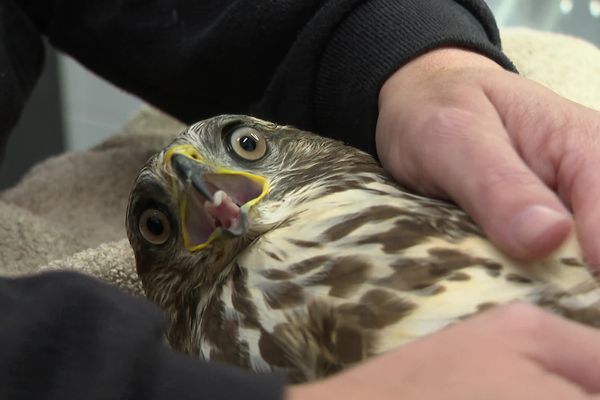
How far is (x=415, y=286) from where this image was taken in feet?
2.37

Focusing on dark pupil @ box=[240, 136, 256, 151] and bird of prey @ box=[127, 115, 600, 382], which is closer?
bird of prey @ box=[127, 115, 600, 382]

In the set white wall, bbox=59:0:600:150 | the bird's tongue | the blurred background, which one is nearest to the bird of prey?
the bird's tongue

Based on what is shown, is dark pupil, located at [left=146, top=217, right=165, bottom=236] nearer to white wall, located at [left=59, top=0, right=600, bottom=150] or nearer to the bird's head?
the bird's head

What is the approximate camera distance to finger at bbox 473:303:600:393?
0.53 metres

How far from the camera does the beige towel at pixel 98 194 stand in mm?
1199

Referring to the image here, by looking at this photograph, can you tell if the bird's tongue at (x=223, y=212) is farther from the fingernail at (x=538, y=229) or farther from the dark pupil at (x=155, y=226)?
the fingernail at (x=538, y=229)

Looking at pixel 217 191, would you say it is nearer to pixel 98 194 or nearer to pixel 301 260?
pixel 301 260

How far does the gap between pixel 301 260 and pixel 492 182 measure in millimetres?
202

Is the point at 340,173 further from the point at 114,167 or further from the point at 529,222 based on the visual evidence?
the point at 114,167

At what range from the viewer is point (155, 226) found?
3.00 feet

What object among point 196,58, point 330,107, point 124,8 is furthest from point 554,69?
point 124,8

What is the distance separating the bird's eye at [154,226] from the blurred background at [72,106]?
162 cm

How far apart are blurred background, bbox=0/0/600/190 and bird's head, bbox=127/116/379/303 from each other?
58.1 inches

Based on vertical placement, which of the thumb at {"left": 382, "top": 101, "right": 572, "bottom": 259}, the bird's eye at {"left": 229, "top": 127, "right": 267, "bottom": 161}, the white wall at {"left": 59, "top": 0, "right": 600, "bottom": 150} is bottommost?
the white wall at {"left": 59, "top": 0, "right": 600, "bottom": 150}
